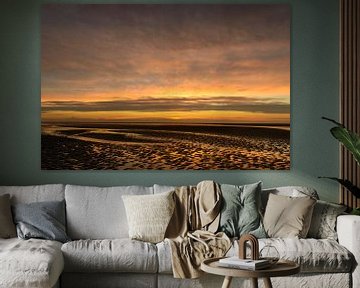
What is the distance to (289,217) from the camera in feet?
22.0

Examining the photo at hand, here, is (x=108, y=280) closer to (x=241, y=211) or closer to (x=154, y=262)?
(x=154, y=262)

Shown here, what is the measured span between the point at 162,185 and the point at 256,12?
176 centimetres

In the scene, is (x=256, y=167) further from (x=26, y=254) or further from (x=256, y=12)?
(x=26, y=254)

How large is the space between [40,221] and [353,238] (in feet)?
8.05

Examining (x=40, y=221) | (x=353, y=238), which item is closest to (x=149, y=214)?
(x=40, y=221)

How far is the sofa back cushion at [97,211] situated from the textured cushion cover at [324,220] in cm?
139

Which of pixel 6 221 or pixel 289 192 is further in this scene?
pixel 289 192

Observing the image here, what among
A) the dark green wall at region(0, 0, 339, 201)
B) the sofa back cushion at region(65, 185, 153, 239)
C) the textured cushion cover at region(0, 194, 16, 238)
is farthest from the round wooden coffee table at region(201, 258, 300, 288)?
the dark green wall at region(0, 0, 339, 201)

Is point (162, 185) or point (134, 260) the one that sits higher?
point (162, 185)

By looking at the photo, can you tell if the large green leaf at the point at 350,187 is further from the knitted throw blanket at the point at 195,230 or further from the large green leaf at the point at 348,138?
the knitted throw blanket at the point at 195,230

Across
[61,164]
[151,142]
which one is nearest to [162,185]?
[151,142]

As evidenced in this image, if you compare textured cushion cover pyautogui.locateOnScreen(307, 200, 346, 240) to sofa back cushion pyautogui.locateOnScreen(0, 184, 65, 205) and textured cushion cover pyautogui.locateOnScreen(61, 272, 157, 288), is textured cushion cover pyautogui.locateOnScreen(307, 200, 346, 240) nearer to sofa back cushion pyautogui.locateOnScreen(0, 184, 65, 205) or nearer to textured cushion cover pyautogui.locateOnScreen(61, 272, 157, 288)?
textured cushion cover pyautogui.locateOnScreen(61, 272, 157, 288)

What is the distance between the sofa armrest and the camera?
20.4 feet

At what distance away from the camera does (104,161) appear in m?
7.44
